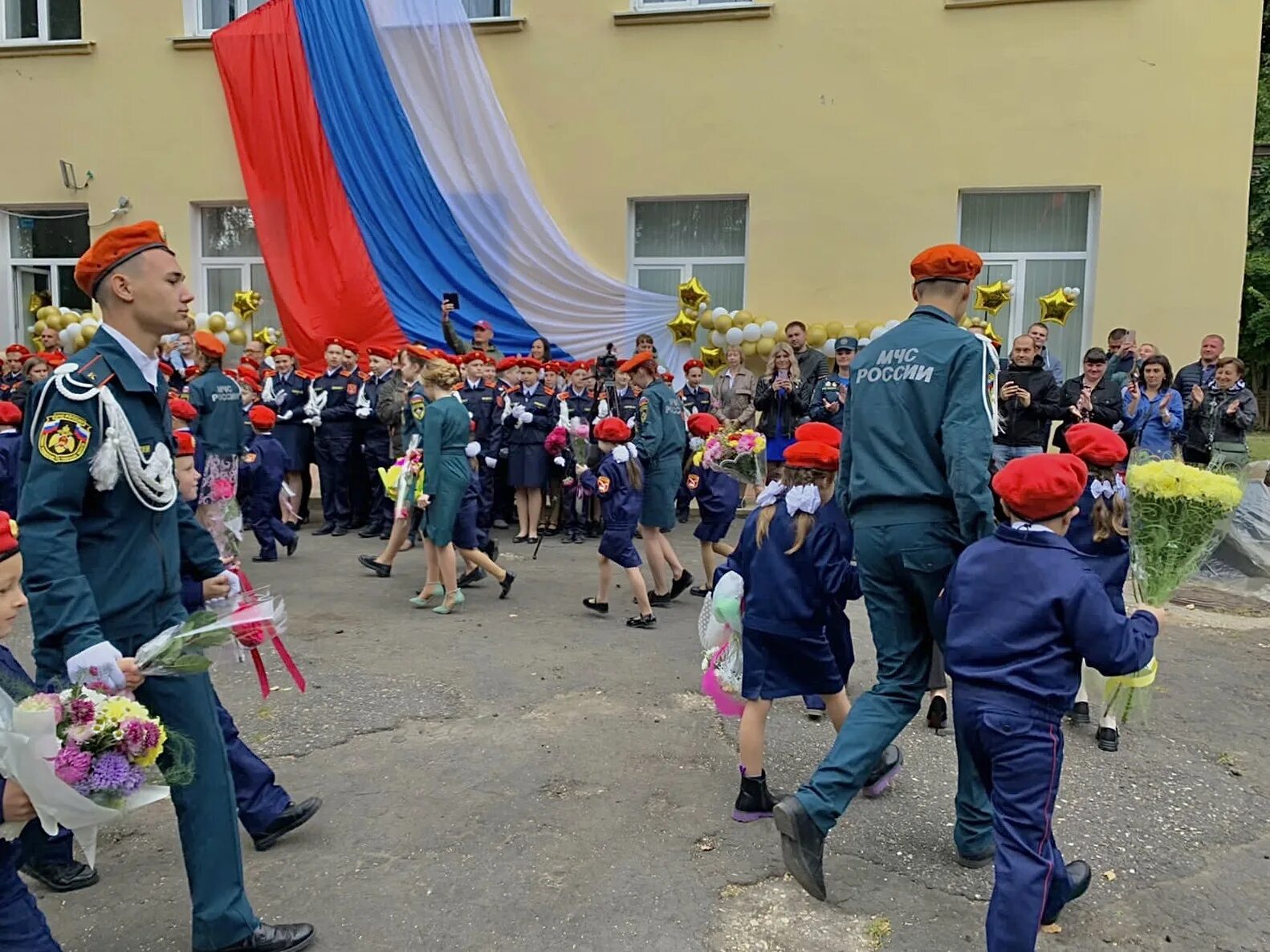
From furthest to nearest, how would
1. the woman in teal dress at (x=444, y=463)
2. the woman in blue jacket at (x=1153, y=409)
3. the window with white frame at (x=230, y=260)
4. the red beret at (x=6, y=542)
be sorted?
the window with white frame at (x=230, y=260), the woman in blue jacket at (x=1153, y=409), the woman in teal dress at (x=444, y=463), the red beret at (x=6, y=542)

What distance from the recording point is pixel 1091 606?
277 centimetres

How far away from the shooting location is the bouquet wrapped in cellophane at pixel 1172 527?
3607 millimetres

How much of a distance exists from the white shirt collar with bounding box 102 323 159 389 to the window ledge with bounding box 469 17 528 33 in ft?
37.3

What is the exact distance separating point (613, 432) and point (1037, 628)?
4.58 m

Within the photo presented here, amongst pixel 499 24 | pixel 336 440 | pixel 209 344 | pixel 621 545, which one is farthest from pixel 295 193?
pixel 621 545

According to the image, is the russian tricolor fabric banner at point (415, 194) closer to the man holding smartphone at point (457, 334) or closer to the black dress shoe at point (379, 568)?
the man holding smartphone at point (457, 334)

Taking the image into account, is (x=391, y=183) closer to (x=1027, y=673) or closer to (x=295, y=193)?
(x=295, y=193)

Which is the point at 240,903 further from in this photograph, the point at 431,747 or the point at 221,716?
the point at 431,747

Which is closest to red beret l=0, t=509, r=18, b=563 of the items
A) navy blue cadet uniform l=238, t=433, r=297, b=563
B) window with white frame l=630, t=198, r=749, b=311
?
navy blue cadet uniform l=238, t=433, r=297, b=563

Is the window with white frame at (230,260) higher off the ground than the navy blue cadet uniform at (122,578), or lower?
higher

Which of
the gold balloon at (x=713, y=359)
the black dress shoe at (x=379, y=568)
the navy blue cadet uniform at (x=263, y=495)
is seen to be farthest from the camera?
the gold balloon at (x=713, y=359)

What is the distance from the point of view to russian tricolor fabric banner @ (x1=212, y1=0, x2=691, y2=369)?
1259 centimetres

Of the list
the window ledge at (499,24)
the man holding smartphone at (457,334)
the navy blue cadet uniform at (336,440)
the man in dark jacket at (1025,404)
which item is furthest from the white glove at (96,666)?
the window ledge at (499,24)

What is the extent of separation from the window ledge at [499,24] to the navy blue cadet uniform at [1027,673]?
39.1 ft
